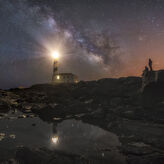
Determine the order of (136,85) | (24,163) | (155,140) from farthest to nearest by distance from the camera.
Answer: (136,85) → (155,140) → (24,163)

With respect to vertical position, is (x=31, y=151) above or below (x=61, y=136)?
above

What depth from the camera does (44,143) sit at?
1175cm

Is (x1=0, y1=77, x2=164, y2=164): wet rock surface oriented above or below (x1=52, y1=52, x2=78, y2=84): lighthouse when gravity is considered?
below

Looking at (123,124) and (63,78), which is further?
(63,78)

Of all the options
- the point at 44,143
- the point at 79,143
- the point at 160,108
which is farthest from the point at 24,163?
the point at 160,108

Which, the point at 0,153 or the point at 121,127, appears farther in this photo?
the point at 121,127

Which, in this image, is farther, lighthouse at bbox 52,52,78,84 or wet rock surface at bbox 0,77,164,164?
lighthouse at bbox 52,52,78,84

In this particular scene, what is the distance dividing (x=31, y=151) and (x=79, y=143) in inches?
193

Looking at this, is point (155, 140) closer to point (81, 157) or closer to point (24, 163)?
point (81, 157)

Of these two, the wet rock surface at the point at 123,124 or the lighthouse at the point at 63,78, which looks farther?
the lighthouse at the point at 63,78

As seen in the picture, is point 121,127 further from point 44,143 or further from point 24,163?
point 24,163

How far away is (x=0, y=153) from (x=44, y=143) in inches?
145

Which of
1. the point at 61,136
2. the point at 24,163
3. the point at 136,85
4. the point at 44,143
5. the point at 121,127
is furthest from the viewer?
the point at 136,85

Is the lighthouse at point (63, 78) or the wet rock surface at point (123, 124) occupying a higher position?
the lighthouse at point (63, 78)
